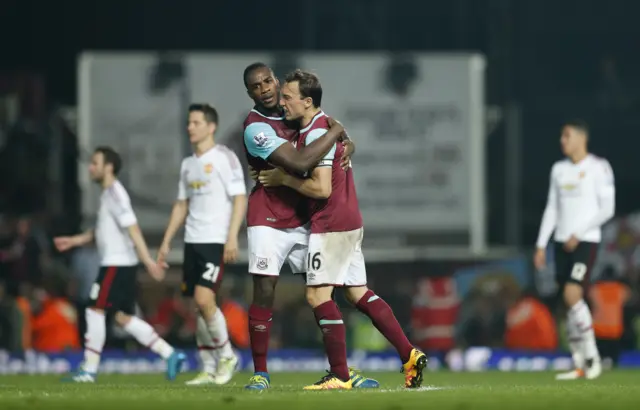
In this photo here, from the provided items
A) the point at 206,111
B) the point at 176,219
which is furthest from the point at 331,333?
the point at 206,111

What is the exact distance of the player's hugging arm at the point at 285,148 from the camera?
9.25 metres

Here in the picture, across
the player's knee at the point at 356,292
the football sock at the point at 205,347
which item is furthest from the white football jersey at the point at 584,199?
the player's knee at the point at 356,292

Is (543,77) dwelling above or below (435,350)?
above

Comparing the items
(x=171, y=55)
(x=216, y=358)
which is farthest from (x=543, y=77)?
(x=216, y=358)

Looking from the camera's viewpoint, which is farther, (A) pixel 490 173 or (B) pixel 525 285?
(A) pixel 490 173

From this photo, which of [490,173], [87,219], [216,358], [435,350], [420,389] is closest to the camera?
[420,389]

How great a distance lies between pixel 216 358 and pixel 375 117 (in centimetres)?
910

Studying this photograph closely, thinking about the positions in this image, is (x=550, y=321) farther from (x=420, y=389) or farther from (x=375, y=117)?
(x=420, y=389)

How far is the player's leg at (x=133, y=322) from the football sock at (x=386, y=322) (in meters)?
3.29

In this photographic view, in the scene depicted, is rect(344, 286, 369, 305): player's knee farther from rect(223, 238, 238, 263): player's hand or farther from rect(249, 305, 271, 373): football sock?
rect(223, 238, 238, 263): player's hand

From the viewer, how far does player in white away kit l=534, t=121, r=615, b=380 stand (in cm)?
1309

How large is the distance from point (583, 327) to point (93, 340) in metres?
4.16

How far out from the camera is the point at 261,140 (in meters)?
9.42

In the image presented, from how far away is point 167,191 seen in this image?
20672 millimetres
